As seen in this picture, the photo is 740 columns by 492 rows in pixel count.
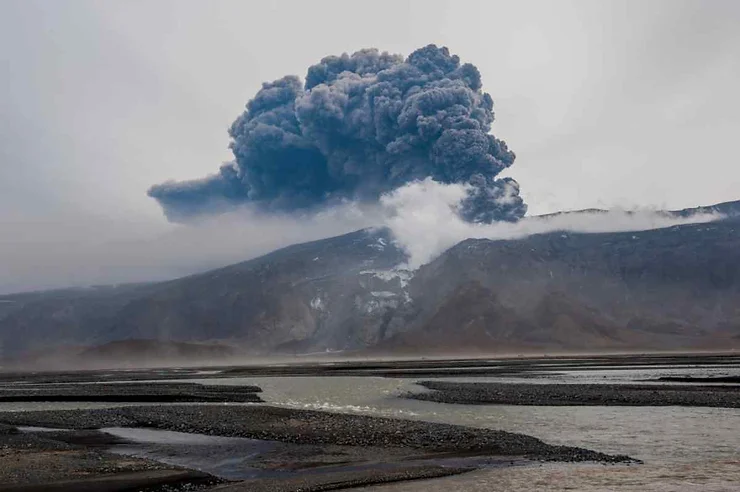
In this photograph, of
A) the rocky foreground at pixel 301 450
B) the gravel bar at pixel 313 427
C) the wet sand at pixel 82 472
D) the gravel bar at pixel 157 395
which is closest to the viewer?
the wet sand at pixel 82 472

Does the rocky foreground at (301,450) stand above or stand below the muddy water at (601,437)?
above

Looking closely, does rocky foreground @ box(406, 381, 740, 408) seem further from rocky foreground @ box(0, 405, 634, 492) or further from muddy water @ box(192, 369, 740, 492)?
rocky foreground @ box(0, 405, 634, 492)

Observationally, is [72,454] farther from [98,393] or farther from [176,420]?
[98,393]

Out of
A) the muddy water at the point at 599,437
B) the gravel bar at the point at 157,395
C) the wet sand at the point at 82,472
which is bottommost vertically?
the muddy water at the point at 599,437

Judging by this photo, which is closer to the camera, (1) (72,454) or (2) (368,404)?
→ (1) (72,454)

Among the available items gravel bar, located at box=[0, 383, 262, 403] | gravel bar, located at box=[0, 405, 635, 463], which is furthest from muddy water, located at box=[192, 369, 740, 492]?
gravel bar, located at box=[0, 383, 262, 403]

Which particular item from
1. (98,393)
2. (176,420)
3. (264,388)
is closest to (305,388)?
(264,388)

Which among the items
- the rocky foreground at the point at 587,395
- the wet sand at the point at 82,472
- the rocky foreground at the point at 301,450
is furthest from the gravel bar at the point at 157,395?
the wet sand at the point at 82,472

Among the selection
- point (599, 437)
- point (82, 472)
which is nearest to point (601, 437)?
point (599, 437)

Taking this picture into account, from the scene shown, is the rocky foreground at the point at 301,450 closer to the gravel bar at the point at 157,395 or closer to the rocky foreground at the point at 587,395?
the gravel bar at the point at 157,395
